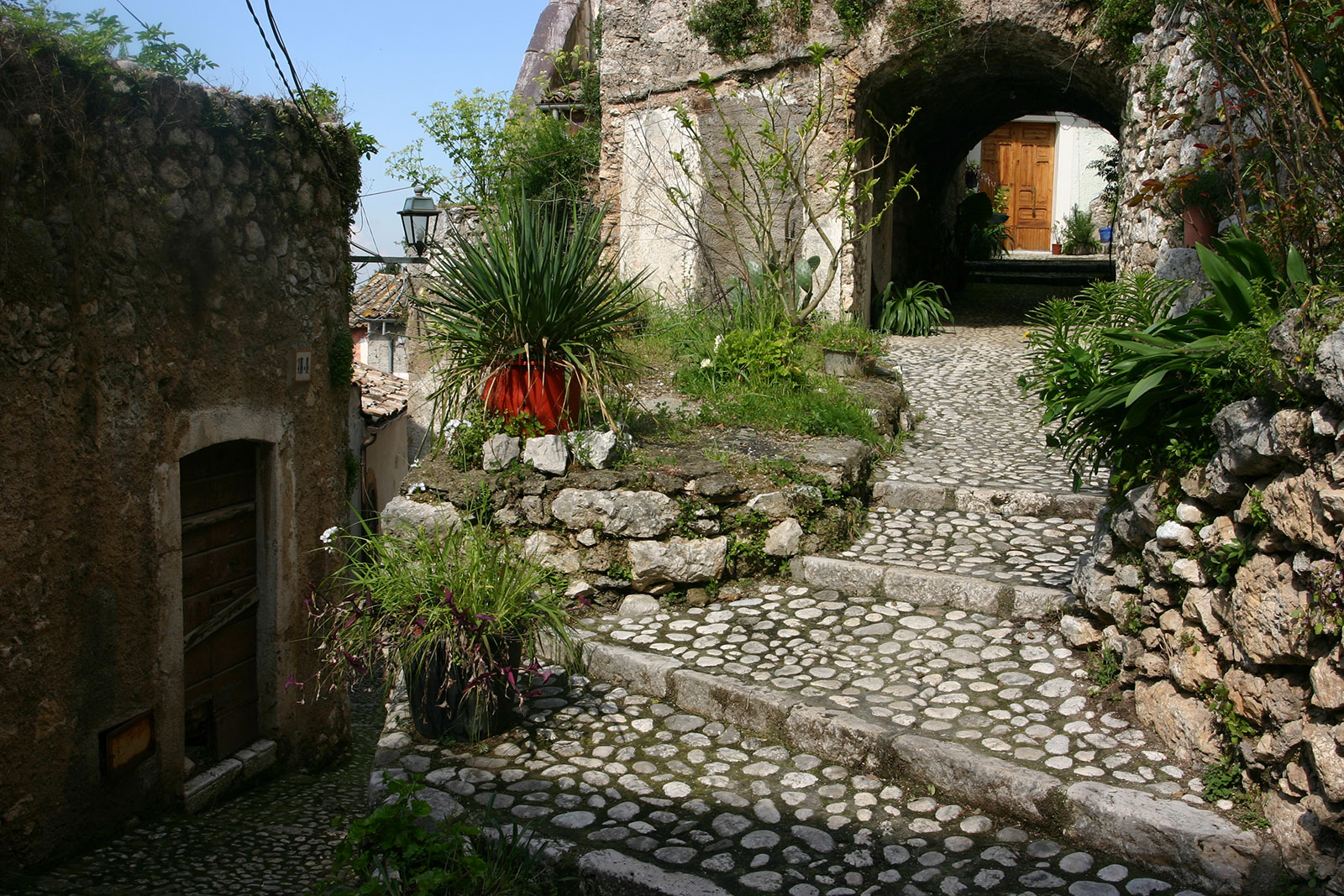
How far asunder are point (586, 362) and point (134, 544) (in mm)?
2389

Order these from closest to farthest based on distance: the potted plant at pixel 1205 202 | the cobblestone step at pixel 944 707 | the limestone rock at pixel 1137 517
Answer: the cobblestone step at pixel 944 707 < the limestone rock at pixel 1137 517 < the potted plant at pixel 1205 202

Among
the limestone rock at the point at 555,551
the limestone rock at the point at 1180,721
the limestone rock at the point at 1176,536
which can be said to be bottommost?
the limestone rock at the point at 1180,721

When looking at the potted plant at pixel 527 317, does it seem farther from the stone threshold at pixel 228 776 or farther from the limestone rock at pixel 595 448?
the stone threshold at pixel 228 776

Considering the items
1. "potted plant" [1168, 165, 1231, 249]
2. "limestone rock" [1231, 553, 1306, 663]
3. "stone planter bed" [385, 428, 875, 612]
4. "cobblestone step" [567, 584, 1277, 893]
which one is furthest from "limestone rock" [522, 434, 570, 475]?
"potted plant" [1168, 165, 1231, 249]

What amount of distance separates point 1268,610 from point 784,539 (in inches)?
105

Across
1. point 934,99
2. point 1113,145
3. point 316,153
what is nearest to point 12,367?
point 316,153

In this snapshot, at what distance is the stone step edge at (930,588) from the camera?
4.58 meters

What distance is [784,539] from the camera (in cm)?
534

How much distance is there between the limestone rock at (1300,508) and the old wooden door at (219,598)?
16.1ft

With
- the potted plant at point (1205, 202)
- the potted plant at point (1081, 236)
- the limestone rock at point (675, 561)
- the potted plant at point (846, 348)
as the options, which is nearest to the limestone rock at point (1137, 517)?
the limestone rock at point (675, 561)

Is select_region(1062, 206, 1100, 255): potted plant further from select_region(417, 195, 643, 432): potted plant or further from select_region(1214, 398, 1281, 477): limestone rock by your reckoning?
select_region(1214, 398, 1281, 477): limestone rock

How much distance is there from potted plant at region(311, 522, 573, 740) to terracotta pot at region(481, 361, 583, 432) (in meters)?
1.52

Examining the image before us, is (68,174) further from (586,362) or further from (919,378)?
(919,378)

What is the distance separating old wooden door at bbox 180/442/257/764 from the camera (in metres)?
5.39
